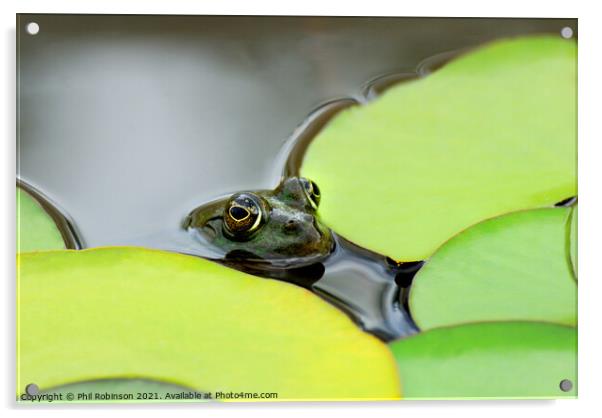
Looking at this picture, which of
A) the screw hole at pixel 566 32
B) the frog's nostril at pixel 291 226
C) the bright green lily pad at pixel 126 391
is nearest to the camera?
the bright green lily pad at pixel 126 391

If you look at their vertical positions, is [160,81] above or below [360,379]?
above

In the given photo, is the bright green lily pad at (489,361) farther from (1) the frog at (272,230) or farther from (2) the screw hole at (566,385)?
(1) the frog at (272,230)

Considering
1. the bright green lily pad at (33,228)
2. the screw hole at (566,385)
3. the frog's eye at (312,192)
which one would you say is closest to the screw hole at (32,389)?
the bright green lily pad at (33,228)

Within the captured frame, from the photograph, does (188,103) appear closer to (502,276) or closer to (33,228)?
(33,228)

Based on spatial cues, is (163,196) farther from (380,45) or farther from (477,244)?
(477,244)

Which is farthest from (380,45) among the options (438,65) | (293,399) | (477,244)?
(293,399)

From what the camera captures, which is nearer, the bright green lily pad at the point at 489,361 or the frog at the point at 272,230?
the bright green lily pad at the point at 489,361

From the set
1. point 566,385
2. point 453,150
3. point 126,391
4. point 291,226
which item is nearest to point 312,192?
point 291,226
